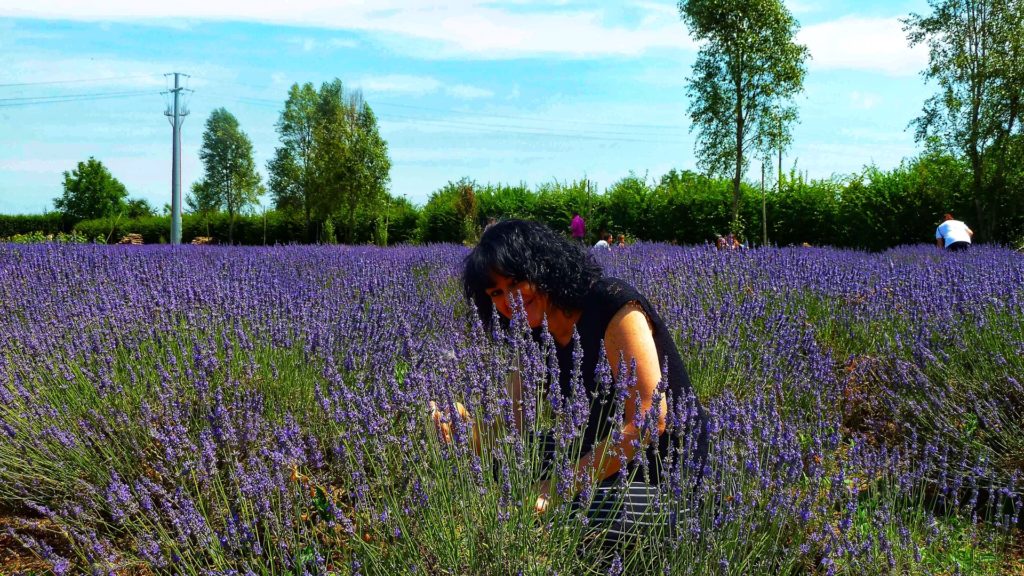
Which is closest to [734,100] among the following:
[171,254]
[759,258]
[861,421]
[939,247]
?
[939,247]

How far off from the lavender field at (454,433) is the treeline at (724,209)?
5.22 metres

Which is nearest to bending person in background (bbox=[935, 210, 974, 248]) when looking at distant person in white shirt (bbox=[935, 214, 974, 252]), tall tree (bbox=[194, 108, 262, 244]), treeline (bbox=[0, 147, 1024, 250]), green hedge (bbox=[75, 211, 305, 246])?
distant person in white shirt (bbox=[935, 214, 974, 252])

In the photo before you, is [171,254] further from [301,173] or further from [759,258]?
[301,173]

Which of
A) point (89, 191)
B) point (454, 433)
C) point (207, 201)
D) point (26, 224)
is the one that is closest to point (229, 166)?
point (207, 201)

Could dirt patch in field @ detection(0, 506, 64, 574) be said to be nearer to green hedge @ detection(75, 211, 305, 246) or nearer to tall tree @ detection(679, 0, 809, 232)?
tall tree @ detection(679, 0, 809, 232)

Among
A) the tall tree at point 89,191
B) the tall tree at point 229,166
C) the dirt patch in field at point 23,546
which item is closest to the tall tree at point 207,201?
the tall tree at point 229,166

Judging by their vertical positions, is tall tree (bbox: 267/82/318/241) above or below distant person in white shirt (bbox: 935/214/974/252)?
above

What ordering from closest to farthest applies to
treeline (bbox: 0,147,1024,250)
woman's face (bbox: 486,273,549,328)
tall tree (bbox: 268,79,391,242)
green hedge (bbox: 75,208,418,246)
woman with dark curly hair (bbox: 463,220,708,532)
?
1. woman with dark curly hair (bbox: 463,220,708,532)
2. woman's face (bbox: 486,273,549,328)
3. treeline (bbox: 0,147,1024,250)
4. tall tree (bbox: 268,79,391,242)
5. green hedge (bbox: 75,208,418,246)

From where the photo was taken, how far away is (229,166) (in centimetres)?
3547

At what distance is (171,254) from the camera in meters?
8.15

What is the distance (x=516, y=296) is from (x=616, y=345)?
31 centimetres

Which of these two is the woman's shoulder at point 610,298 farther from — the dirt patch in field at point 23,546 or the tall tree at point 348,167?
the tall tree at point 348,167

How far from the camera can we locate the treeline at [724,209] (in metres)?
14.0

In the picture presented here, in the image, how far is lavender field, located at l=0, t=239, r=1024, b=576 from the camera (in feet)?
5.46
